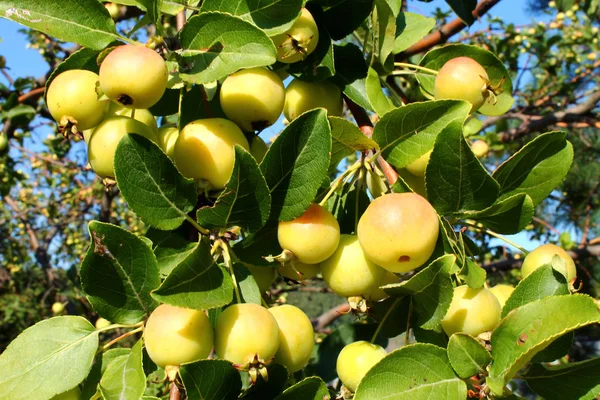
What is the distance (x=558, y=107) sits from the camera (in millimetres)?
4262

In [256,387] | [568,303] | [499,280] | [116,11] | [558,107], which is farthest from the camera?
[499,280]

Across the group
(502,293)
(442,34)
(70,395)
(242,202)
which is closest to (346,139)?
(242,202)

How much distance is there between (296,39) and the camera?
912 mm

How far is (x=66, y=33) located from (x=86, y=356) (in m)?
0.53

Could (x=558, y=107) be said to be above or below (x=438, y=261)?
below

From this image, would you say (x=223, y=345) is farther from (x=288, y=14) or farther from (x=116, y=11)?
(x=116, y=11)

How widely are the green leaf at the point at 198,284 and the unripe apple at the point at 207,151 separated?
0.11m

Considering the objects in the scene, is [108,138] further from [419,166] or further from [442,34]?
[442,34]

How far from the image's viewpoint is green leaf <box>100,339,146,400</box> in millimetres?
785

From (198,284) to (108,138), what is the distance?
0.90ft

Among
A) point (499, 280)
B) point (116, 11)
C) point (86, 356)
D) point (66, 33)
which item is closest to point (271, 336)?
point (86, 356)

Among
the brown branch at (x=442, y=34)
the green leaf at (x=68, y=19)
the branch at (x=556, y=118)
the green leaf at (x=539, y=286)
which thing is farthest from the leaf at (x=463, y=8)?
the branch at (x=556, y=118)

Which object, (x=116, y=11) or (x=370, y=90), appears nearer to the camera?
(x=370, y=90)

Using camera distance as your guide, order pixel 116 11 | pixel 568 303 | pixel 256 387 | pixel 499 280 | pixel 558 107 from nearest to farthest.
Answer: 1. pixel 568 303
2. pixel 256 387
3. pixel 116 11
4. pixel 558 107
5. pixel 499 280
